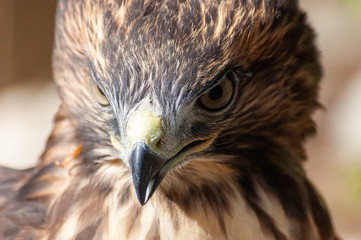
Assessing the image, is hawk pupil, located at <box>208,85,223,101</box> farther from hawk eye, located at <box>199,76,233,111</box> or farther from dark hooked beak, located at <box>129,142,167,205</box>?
dark hooked beak, located at <box>129,142,167,205</box>

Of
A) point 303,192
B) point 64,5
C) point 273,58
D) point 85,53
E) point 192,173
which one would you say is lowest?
point 303,192

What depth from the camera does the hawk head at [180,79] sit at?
1613 millimetres

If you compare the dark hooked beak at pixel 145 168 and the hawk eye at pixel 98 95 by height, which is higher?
the hawk eye at pixel 98 95

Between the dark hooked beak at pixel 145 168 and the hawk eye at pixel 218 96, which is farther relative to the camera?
the hawk eye at pixel 218 96

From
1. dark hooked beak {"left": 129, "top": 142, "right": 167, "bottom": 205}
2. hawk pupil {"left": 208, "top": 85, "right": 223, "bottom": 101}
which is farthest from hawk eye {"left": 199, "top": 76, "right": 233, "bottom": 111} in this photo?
dark hooked beak {"left": 129, "top": 142, "right": 167, "bottom": 205}

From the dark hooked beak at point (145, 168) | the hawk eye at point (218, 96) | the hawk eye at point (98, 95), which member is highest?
the hawk eye at point (98, 95)

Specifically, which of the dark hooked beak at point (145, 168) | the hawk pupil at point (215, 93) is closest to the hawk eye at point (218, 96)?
the hawk pupil at point (215, 93)

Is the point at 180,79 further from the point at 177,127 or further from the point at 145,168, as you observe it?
the point at 145,168

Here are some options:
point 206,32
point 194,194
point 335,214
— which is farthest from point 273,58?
point 335,214

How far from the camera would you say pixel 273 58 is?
181 centimetres

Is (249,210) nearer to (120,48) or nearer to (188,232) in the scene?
(188,232)

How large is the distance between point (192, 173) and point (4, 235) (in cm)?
54

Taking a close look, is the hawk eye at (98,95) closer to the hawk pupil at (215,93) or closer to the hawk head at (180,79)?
the hawk head at (180,79)

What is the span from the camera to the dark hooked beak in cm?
155
